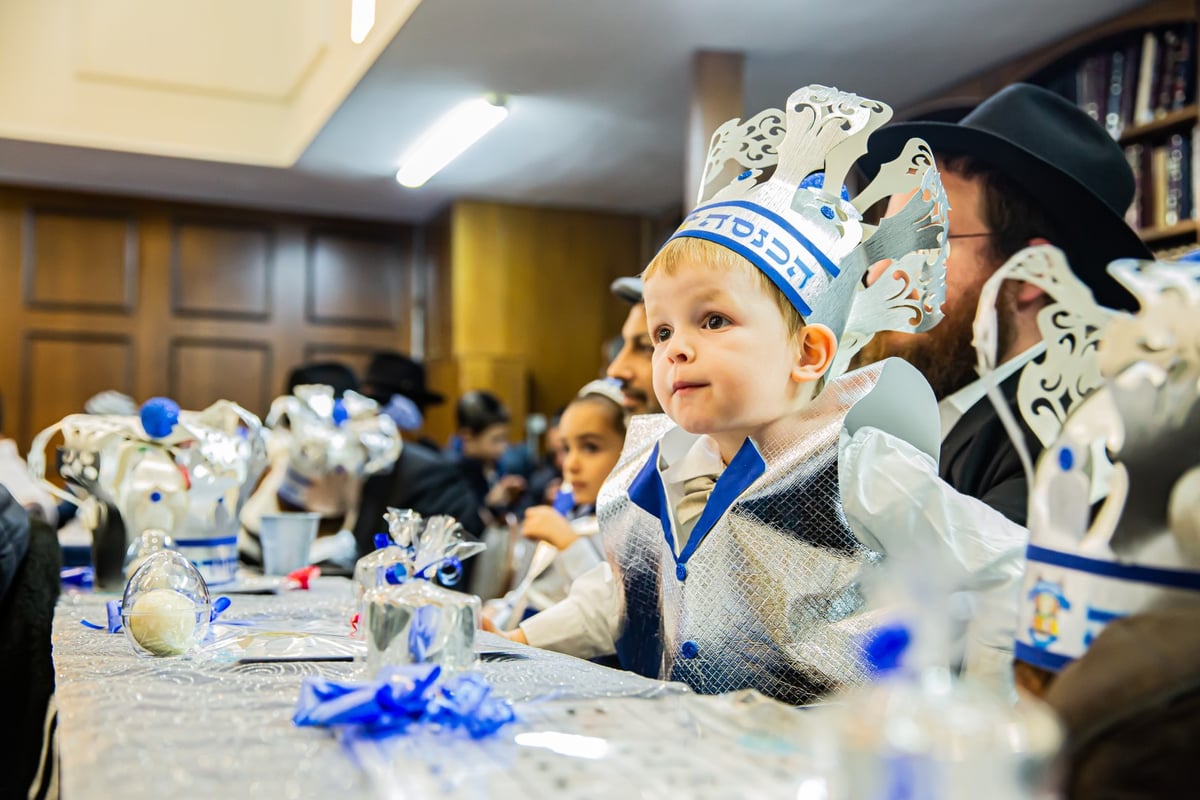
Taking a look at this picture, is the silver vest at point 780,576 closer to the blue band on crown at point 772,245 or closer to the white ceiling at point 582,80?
the blue band on crown at point 772,245

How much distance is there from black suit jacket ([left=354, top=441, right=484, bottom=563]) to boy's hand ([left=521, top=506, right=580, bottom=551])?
1.00 m

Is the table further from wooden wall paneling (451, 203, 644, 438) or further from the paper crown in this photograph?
wooden wall paneling (451, 203, 644, 438)

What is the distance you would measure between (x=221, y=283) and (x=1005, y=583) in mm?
7061

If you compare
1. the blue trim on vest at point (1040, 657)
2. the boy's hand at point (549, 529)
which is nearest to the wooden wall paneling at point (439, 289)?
the boy's hand at point (549, 529)

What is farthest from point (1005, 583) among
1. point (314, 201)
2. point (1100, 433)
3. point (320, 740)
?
point (314, 201)

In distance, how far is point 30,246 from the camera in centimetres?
694

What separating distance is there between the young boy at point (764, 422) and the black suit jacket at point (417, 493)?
1901 millimetres

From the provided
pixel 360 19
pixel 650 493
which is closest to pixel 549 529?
pixel 650 493

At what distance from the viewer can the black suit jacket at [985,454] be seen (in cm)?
143

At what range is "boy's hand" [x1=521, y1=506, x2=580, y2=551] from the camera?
7.02 feet

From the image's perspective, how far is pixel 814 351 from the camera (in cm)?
125

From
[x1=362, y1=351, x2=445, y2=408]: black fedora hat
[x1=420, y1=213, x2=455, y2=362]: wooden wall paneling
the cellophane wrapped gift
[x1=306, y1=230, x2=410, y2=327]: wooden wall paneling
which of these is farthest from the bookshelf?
[x1=306, y1=230, x2=410, y2=327]: wooden wall paneling

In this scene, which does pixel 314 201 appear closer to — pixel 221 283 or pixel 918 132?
pixel 221 283

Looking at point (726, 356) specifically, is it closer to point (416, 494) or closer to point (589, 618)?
point (589, 618)
